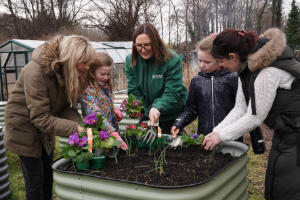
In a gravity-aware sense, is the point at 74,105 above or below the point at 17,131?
above

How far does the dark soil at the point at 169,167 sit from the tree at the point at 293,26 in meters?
20.4

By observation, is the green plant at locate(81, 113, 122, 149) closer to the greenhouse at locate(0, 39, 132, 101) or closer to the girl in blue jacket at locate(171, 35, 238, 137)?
the girl in blue jacket at locate(171, 35, 238, 137)

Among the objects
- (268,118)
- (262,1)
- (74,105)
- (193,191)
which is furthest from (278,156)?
(262,1)

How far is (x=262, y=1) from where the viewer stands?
367 inches

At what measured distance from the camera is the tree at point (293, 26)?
20016mm

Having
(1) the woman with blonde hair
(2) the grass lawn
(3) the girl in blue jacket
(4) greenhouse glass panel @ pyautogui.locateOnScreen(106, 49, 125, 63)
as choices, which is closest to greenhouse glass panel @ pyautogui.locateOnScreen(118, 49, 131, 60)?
(4) greenhouse glass panel @ pyautogui.locateOnScreen(106, 49, 125, 63)

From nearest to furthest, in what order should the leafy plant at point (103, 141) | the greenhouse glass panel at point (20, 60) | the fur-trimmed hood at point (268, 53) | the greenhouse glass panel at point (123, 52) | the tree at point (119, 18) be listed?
1. the fur-trimmed hood at point (268, 53)
2. the leafy plant at point (103, 141)
3. the greenhouse glass panel at point (20, 60)
4. the greenhouse glass panel at point (123, 52)
5. the tree at point (119, 18)

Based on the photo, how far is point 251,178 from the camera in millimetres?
3762

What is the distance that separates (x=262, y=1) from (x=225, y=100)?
8305 mm

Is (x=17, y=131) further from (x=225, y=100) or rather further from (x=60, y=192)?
(x=225, y=100)

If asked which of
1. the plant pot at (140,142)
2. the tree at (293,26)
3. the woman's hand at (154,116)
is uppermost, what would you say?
the tree at (293,26)

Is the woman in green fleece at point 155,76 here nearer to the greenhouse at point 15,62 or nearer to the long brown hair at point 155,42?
the long brown hair at point 155,42

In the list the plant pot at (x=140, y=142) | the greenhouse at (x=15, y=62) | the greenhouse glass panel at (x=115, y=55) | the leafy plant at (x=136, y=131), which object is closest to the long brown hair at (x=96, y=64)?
the leafy plant at (x=136, y=131)

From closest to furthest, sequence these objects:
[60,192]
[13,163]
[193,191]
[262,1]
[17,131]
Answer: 1. [193,191]
2. [60,192]
3. [17,131]
4. [13,163]
5. [262,1]
